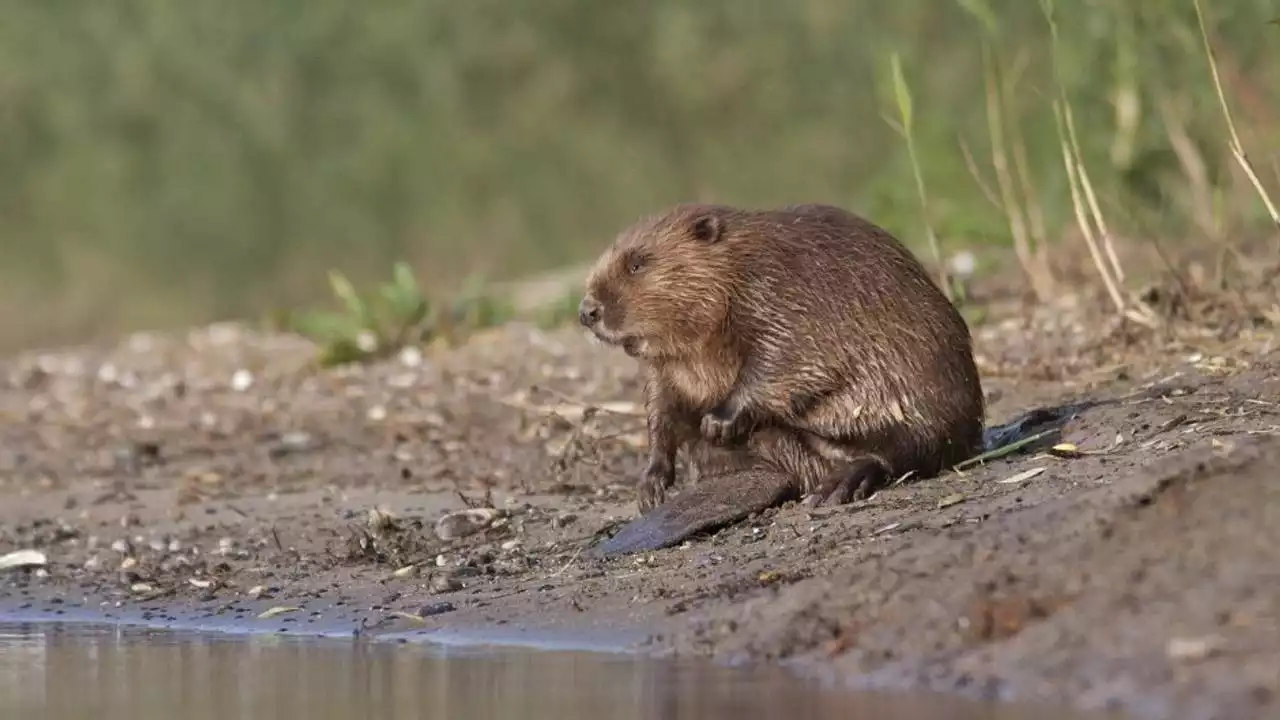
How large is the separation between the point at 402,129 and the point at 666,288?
8.03 m

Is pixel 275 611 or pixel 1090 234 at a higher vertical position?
pixel 1090 234

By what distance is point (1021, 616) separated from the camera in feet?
13.4

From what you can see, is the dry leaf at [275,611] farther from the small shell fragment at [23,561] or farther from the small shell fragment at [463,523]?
the small shell fragment at [23,561]

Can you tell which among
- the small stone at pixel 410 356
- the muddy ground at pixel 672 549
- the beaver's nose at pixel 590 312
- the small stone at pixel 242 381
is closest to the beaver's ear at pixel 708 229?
the beaver's nose at pixel 590 312

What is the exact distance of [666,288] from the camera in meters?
5.68

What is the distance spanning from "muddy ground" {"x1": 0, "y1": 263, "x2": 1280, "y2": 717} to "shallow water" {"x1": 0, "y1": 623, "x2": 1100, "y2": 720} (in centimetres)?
15

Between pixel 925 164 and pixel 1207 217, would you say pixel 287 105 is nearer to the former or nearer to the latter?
pixel 925 164

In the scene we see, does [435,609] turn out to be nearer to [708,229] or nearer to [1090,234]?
[708,229]

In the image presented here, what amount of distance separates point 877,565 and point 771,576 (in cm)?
36

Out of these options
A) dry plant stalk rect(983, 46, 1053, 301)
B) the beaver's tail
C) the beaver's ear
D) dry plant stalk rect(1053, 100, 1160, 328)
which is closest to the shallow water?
the beaver's tail

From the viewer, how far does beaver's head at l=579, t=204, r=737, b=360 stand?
18.5 feet

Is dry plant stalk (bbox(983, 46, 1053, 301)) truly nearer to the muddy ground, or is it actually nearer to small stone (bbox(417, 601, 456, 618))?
the muddy ground

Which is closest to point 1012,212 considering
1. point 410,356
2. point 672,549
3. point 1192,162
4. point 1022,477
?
point 1192,162

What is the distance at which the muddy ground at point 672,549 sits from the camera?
401 centimetres
